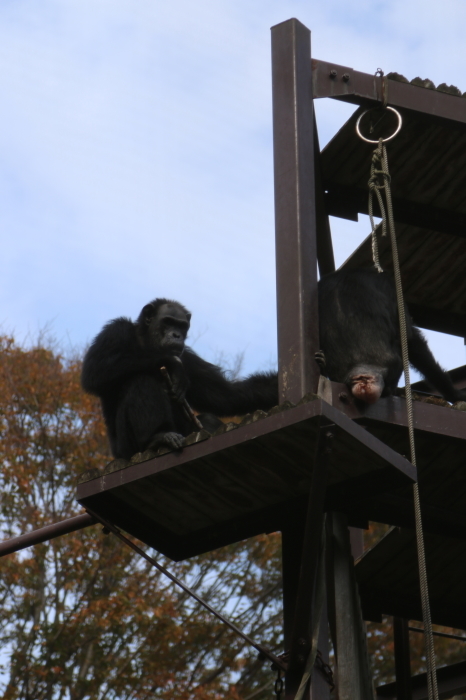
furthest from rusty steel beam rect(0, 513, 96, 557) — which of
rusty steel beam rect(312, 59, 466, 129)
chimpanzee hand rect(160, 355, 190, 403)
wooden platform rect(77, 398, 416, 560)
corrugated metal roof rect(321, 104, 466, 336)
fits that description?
corrugated metal roof rect(321, 104, 466, 336)

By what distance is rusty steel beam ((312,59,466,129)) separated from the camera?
5.41 m

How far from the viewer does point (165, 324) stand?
23.2 ft

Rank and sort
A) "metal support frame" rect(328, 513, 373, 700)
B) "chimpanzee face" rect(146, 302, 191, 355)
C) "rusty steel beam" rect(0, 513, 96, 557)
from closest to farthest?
1. "metal support frame" rect(328, 513, 373, 700)
2. "rusty steel beam" rect(0, 513, 96, 557)
3. "chimpanzee face" rect(146, 302, 191, 355)

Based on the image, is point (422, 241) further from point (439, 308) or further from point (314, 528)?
point (314, 528)

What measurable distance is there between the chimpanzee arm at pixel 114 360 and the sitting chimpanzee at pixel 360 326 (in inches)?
48.4

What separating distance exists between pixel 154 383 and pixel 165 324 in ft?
3.51

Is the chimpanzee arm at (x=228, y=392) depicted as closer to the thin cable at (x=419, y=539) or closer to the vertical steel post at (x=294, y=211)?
the vertical steel post at (x=294, y=211)

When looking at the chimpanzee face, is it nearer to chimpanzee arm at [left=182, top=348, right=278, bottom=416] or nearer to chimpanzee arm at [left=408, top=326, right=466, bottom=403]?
chimpanzee arm at [left=182, top=348, right=278, bottom=416]

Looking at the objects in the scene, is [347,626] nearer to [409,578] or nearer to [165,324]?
[409,578]

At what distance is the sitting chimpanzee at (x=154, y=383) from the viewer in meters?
5.93

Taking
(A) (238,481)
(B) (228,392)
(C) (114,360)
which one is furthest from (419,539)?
(B) (228,392)

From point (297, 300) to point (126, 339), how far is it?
1901mm

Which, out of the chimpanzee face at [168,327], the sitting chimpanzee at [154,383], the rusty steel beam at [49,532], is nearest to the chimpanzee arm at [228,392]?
the sitting chimpanzee at [154,383]

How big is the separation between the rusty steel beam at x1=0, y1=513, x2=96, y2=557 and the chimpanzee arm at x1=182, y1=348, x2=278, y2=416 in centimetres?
195
